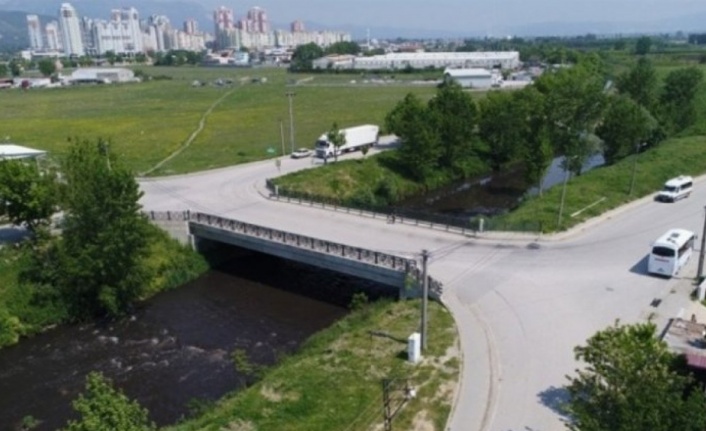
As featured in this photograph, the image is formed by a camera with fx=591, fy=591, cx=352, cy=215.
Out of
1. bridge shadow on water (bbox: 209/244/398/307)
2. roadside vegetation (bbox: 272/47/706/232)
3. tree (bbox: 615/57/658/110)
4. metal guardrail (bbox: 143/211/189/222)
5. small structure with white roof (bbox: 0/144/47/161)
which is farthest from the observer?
tree (bbox: 615/57/658/110)

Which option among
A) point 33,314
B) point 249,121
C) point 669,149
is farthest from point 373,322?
point 249,121

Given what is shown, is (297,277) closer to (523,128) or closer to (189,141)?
(523,128)

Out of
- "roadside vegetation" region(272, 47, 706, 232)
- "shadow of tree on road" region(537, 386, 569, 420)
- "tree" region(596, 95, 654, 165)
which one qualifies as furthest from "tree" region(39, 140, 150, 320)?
"tree" region(596, 95, 654, 165)

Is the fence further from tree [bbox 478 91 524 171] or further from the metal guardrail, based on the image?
tree [bbox 478 91 524 171]

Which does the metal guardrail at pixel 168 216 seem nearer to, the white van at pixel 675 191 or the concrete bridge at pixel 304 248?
the concrete bridge at pixel 304 248

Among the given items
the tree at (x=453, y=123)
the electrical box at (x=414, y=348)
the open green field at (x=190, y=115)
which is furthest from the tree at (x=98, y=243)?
the tree at (x=453, y=123)

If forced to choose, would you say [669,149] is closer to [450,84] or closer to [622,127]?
[622,127]

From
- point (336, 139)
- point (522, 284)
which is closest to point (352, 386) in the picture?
point (522, 284)
